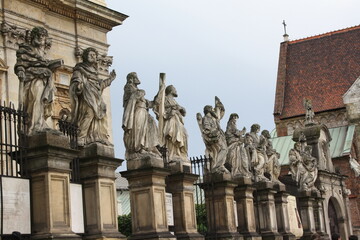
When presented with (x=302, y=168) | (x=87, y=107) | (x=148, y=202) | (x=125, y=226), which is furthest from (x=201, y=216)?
(x=125, y=226)

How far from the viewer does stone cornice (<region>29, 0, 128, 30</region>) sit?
882 inches

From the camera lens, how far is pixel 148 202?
1339 cm

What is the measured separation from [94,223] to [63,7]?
12.5 metres

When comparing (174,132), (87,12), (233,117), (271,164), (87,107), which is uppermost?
(87,12)

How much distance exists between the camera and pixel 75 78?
1232 cm

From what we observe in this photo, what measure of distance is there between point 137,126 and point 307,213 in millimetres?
11912

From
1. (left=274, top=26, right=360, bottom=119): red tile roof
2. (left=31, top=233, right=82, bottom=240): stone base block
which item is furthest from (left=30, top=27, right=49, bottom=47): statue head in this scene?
(left=274, top=26, right=360, bottom=119): red tile roof

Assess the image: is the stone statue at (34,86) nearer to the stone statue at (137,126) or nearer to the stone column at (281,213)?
the stone statue at (137,126)

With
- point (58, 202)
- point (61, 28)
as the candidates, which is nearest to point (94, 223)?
point (58, 202)

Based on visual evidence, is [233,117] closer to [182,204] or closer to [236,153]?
[236,153]

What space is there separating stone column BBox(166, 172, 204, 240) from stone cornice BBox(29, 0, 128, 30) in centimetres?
951

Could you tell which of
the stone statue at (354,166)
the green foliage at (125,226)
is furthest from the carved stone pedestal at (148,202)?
the stone statue at (354,166)

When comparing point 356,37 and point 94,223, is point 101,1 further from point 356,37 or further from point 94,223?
point 356,37

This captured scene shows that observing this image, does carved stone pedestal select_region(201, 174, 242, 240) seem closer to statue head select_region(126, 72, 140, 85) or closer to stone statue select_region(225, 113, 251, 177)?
stone statue select_region(225, 113, 251, 177)
